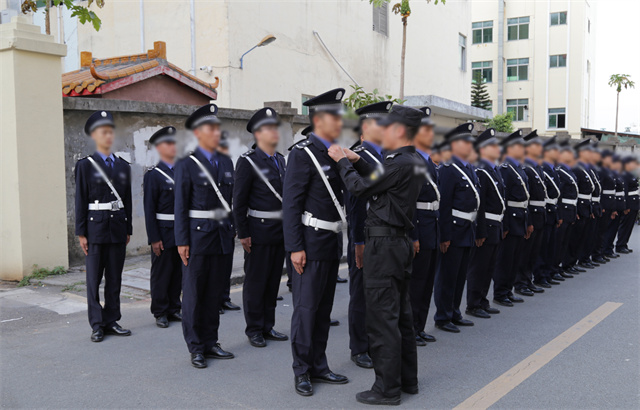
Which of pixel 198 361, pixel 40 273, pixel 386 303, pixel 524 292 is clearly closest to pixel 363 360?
pixel 386 303

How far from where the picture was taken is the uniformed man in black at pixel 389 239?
12.7 feet

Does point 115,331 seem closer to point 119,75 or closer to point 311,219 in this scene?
point 311,219

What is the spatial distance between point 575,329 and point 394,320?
2840 mm

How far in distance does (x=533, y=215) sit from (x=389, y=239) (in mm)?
4197

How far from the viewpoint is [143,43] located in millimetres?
14961

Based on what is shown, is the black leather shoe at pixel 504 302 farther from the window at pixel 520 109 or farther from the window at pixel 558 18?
the window at pixel 558 18

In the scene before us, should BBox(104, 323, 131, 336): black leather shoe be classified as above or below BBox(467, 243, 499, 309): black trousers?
below

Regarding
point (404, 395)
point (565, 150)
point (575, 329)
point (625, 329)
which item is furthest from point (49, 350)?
point (565, 150)

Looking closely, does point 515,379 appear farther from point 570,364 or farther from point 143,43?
point 143,43

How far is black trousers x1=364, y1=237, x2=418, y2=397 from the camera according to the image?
388cm

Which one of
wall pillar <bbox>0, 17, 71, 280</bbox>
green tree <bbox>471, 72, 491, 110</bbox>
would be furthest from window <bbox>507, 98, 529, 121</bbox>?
wall pillar <bbox>0, 17, 71, 280</bbox>

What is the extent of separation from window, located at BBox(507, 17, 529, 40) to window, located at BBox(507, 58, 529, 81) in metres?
1.55

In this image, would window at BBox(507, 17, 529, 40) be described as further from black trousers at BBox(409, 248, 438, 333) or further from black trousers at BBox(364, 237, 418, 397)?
black trousers at BBox(364, 237, 418, 397)

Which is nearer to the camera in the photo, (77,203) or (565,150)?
(77,203)
